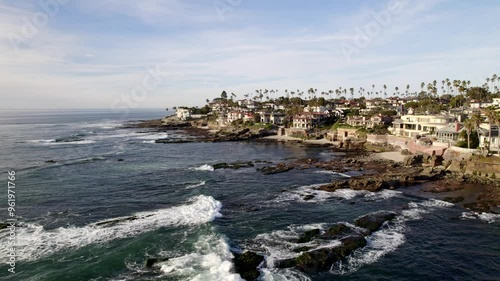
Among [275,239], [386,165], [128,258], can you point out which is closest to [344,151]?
[386,165]

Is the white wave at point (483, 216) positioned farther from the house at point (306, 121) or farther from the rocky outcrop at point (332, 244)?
the house at point (306, 121)

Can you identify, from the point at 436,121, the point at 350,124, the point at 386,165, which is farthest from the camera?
the point at 350,124

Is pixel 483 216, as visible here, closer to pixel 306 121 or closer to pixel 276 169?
pixel 276 169

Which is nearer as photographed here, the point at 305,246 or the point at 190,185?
the point at 305,246

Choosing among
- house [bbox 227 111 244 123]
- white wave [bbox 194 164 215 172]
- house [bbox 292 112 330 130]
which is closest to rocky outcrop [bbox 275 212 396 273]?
white wave [bbox 194 164 215 172]

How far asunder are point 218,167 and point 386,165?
30.6m

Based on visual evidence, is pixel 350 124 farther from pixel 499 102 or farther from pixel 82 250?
pixel 82 250

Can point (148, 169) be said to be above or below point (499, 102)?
below

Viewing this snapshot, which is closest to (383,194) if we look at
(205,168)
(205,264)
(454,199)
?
(454,199)

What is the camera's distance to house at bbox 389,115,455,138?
75.1 meters

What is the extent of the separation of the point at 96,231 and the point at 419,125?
244 feet

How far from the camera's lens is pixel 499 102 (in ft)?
322

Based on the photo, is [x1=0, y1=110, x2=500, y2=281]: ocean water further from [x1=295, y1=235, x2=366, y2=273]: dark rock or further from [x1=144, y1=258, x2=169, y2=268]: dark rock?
[x1=295, y1=235, x2=366, y2=273]: dark rock

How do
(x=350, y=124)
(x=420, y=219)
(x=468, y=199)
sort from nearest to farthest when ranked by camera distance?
(x=420, y=219) → (x=468, y=199) → (x=350, y=124)
